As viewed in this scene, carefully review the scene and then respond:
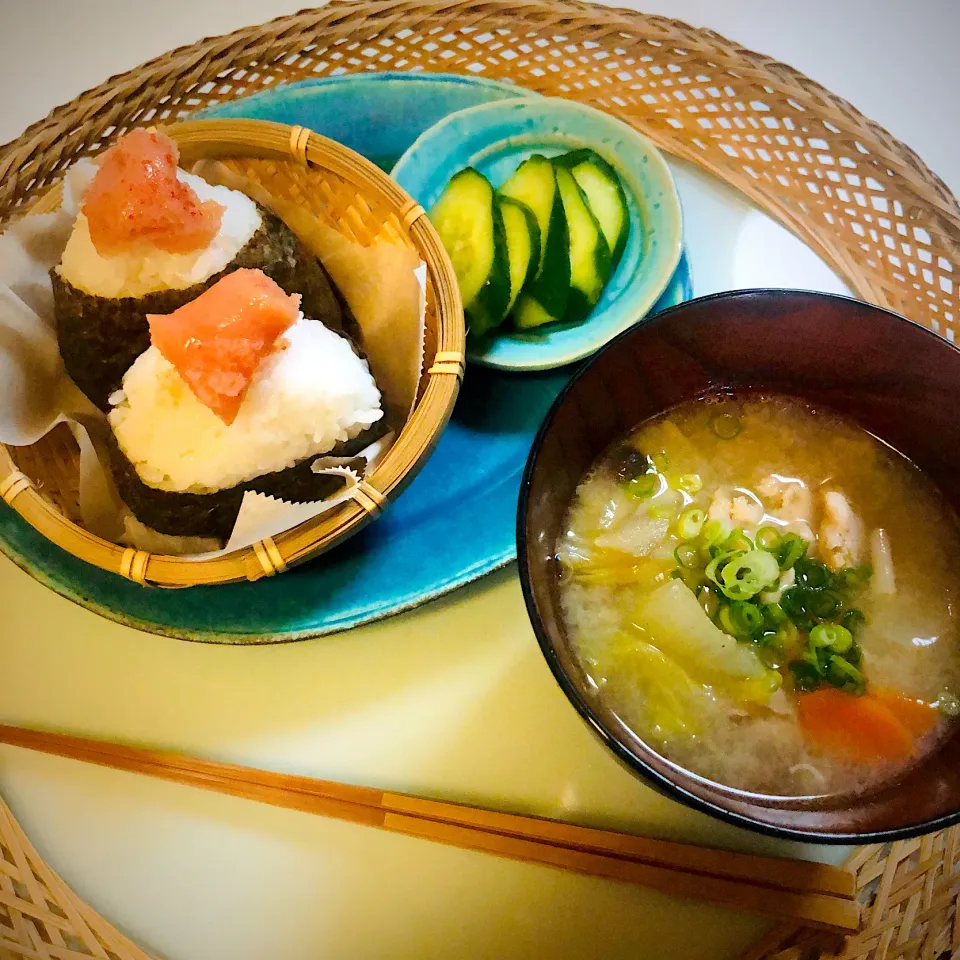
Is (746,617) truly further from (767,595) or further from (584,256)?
(584,256)

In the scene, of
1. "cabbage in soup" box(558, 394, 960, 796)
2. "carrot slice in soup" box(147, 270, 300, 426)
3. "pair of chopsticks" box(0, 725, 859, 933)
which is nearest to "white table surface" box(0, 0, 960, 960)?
"pair of chopsticks" box(0, 725, 859, 933)

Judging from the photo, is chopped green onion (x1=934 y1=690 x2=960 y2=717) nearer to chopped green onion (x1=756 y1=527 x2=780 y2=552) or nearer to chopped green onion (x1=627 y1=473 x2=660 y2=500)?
chopped green onion (x1=756 y1=527 x2=780 y2=552)

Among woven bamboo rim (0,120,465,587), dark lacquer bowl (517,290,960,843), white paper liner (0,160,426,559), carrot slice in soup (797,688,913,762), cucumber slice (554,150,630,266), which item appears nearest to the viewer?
dark lacquer bowl (517,290,960,843)

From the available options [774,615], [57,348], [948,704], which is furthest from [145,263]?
[948,704]

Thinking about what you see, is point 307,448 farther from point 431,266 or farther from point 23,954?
point 23,954

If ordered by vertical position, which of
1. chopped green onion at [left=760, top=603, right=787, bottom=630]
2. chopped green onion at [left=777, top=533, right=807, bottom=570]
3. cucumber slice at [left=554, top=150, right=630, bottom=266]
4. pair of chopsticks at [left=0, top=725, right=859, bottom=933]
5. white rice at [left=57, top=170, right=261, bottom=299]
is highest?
cucumber slice at [left=554, top=150, right=630, bottom=266]

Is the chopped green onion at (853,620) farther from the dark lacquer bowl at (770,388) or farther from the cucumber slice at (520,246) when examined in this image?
the cucumber slice at (520,246)

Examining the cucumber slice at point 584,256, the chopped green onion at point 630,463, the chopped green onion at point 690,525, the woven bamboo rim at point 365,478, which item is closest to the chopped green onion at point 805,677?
the chopped green onion at point 690,525
